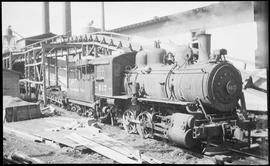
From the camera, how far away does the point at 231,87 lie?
8969 mm

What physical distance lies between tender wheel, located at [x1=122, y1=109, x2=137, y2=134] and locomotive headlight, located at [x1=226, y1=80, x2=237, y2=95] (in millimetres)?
4012

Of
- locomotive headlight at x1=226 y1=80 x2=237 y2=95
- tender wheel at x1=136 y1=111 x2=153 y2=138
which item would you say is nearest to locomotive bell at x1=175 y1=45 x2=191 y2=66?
locomotive headlight at x1=226 y1=80 x2=237 y2=95

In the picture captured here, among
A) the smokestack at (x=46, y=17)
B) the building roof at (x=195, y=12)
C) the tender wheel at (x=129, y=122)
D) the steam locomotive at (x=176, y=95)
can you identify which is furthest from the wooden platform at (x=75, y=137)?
the smokestack at (x=46, y=17)

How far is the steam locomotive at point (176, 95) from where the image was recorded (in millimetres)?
8617

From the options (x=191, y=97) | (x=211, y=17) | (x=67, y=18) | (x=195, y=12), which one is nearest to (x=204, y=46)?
(x=191, y=97)

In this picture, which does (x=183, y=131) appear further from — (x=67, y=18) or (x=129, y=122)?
(x=67, y=18)

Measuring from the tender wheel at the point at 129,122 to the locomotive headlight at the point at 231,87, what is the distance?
13.2ft

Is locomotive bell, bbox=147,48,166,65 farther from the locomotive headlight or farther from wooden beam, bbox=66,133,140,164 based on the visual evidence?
wooden beam, bbox=66,133,140,164

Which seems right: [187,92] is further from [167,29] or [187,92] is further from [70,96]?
[167,29]

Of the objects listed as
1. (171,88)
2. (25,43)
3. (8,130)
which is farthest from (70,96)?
(25,43)

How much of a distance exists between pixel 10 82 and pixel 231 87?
17.5 m

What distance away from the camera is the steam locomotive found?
339 inches

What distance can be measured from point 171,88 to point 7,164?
5425 mm

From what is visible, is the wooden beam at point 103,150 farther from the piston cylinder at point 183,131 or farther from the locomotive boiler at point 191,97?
the locomotive boiler at point 191,97
